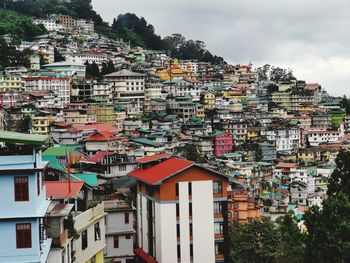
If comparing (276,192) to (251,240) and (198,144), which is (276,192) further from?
(251,240)

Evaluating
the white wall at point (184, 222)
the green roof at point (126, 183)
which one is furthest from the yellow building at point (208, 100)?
the white wall at point (184, 222)

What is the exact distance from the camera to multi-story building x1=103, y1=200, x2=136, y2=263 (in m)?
26.5

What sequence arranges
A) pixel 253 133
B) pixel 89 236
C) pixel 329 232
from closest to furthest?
pixel 89 236 → pixel 329 232 → pixel 253 133

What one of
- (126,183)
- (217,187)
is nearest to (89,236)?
(217,187)

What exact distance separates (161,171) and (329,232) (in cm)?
817

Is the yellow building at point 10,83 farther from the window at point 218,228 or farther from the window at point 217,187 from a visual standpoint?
the window at point 218,228

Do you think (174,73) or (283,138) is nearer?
(283,138)

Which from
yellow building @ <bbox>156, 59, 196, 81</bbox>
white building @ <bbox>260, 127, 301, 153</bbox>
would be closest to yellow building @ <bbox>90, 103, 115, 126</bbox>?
white building @ <bbox>260, 127, 301, 153</bbox>

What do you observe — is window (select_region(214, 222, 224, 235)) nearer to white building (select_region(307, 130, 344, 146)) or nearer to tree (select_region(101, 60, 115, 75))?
white building (select_region(307, 130, 344, 146))

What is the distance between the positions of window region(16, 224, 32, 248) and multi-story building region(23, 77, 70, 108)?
206 feet

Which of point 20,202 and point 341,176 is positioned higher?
point 20,202

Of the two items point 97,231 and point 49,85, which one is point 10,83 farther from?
A: point 97,231

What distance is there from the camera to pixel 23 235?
1386cm

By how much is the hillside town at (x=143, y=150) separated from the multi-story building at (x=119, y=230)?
0.05 metres
